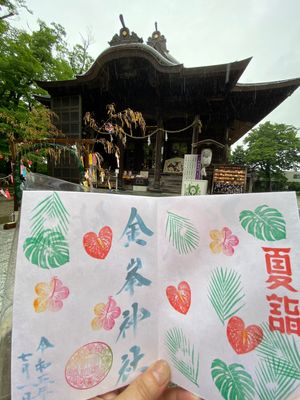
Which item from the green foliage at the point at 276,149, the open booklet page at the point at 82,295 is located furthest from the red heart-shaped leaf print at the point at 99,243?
the green foliage at the point at 276,149

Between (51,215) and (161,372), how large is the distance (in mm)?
553

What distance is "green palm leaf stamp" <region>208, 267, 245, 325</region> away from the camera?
0.55 meters

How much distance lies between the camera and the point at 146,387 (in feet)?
2.03

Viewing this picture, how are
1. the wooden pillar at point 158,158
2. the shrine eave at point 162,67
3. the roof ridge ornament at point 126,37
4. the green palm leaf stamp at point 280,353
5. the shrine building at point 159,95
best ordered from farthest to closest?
the wooden pillar at point 158,158 < the roof ridge ornament at point 126,37 < the shrine building at point 159,95 < the shrine eave at point 162,67 < the green palm leaf stamp at point 280,353

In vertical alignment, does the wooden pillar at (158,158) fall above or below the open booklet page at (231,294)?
above

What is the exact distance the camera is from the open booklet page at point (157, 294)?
515mm

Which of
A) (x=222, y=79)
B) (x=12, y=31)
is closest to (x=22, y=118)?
(x=12, y=31)

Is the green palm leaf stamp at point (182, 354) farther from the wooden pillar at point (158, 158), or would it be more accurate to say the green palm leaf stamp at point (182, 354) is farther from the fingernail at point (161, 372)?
the wooden pillar at point (158, 158)

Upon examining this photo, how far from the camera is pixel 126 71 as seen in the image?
253 inches

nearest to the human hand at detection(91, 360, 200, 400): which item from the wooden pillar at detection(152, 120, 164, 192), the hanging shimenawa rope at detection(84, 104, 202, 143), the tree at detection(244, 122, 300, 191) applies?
the hanging shimenawa rope at detection(84, 104, 202, 143)

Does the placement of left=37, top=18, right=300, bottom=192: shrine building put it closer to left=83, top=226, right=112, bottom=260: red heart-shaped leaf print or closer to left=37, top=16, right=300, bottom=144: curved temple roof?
left=37, top=16, right=300, bottom=144: curved temple roof

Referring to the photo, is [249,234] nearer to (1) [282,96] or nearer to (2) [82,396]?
(2) [82,396]

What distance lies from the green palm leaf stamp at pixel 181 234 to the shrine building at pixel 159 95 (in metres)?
5.62

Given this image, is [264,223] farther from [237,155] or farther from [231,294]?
[237,155]
